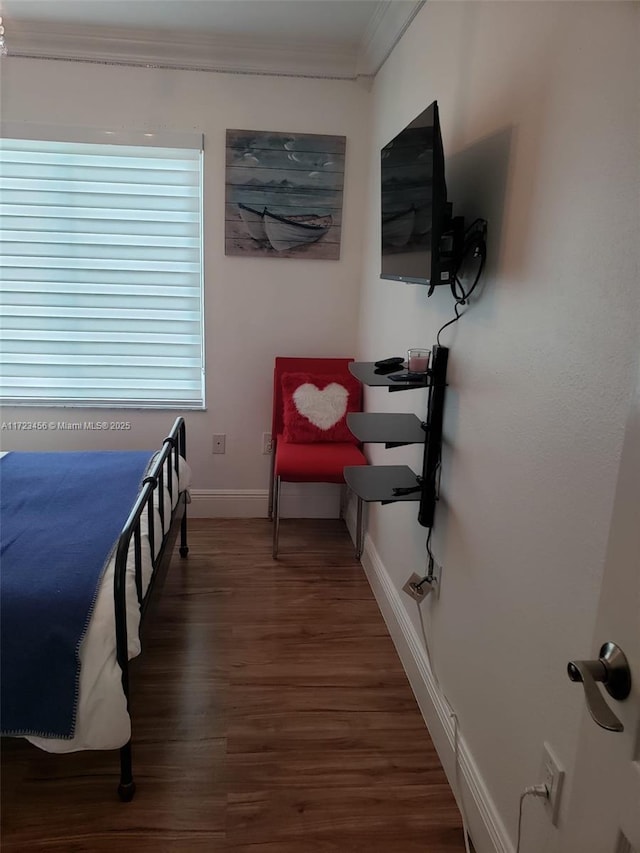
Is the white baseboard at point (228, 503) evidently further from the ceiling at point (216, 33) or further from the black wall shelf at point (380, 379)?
the ceiling at point (216, 33)

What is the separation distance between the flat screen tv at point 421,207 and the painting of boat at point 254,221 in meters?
1.19

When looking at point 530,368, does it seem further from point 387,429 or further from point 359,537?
point 359,537

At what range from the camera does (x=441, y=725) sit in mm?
1871

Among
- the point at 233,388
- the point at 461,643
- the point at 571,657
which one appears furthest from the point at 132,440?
the point at 571,657

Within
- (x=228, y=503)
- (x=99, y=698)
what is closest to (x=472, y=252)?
(x=99, y=698)

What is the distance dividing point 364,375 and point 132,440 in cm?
179

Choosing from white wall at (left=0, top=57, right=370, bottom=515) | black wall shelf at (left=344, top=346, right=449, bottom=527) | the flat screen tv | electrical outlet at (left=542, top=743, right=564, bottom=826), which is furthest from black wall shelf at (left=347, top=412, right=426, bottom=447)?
white wall at (left=0, top=57, right=370, bottom=515)

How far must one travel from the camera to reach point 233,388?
11.3 ft

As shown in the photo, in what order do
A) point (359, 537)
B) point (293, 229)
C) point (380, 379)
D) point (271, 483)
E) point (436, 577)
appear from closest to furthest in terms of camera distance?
point (436, 577), point (380, 379), point (359, 537), point (293, 229), point (271, 483)

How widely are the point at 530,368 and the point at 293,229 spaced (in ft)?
7.28

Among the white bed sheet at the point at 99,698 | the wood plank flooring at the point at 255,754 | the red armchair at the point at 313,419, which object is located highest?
the red armchair at the point at 313,419

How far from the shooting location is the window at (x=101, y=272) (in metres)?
3.15

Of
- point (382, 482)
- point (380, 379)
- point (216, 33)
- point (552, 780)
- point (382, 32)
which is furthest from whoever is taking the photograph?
point (216, 33)

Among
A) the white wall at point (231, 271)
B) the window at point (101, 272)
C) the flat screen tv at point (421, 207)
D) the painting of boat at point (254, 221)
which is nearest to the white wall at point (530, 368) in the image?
the flat screen tv at point (421, 207)
